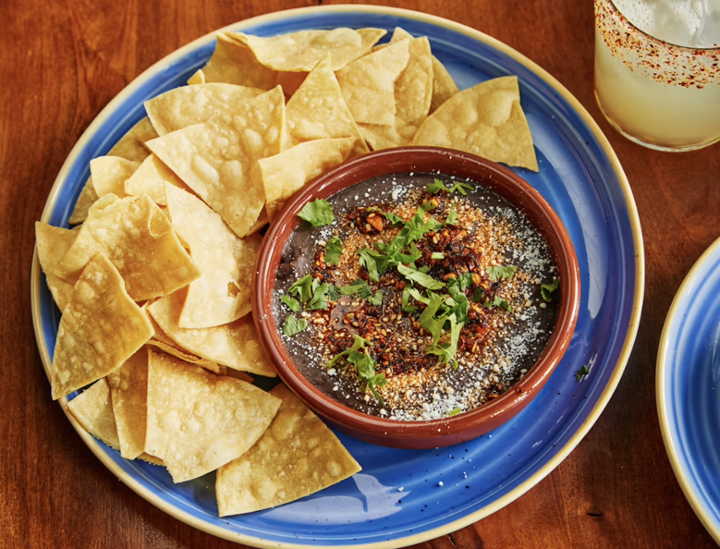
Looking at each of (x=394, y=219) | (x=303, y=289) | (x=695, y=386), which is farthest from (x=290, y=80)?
(x=695, y=386)

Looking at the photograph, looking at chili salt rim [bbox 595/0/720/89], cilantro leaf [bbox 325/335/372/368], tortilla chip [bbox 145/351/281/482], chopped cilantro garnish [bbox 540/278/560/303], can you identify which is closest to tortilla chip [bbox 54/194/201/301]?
tortilla chip [bbox 145/351/281/482]

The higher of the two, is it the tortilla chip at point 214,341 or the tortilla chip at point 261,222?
the tortilla chip at point 261,222

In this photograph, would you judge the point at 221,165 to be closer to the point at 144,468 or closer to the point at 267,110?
the point at 267,110

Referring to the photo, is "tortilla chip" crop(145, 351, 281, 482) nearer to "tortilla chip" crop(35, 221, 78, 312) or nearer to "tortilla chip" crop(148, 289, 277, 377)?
"tortilla chip" crop(148, 289, 277, 377)

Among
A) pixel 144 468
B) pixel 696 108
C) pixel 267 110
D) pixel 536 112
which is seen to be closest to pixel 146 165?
pixel 267 110

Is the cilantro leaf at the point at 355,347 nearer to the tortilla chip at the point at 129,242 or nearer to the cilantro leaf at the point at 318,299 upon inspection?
the cilantro leaf at the point at 318,299

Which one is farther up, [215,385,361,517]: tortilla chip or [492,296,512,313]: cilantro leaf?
[492,296,512,313]: cilantro leaf

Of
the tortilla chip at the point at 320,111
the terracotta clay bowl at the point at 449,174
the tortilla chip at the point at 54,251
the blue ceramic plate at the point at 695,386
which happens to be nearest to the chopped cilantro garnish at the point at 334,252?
the terracotta clay bowl at the point at 449,174

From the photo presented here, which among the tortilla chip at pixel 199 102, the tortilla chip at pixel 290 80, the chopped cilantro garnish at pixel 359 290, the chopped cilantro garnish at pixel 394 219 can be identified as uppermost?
the tortilla chip at pixel 199 102
